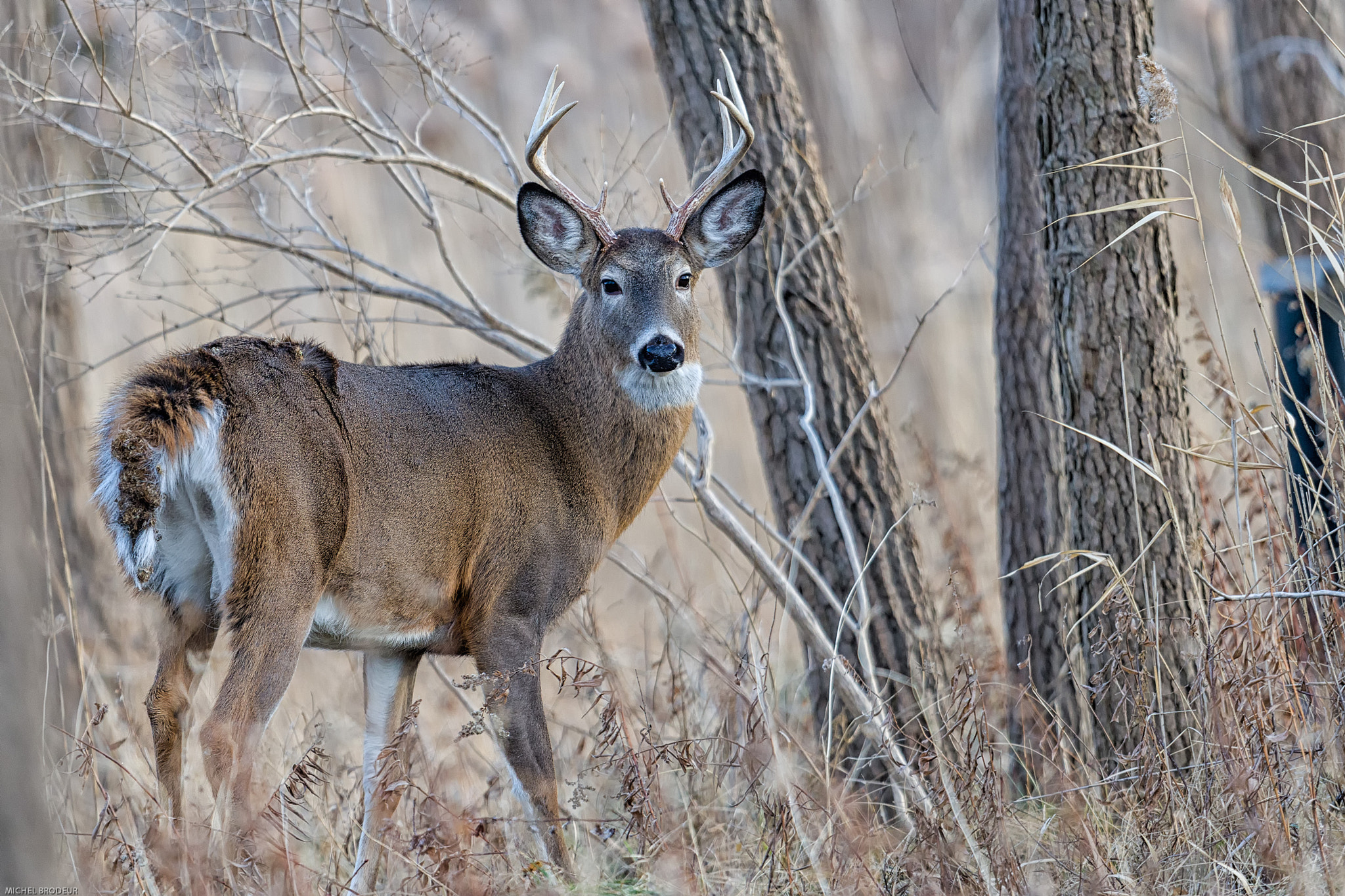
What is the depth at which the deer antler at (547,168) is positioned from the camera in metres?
4.24

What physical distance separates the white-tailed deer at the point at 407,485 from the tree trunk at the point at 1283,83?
150 inches

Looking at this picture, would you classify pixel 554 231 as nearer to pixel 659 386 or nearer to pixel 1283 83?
pixel 659 386

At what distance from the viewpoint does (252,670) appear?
3631mm

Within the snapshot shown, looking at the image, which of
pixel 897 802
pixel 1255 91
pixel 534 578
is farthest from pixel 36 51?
pixel 1255 91

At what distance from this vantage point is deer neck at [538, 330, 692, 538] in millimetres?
4703

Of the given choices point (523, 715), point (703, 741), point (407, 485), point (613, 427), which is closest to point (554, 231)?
point (613, 427)

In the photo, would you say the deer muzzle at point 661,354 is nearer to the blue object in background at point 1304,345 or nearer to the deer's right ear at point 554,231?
the deer's right ear at point 554,231

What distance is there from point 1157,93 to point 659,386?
6.32 ft

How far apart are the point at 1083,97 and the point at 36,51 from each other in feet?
11.5

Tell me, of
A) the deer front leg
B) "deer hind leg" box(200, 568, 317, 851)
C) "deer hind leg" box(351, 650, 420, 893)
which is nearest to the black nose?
the deer front leg

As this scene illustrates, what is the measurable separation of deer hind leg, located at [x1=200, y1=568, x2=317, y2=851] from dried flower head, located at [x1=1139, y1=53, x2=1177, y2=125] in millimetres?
2881

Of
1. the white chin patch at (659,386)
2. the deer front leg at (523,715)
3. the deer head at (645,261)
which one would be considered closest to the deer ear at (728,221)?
the deer head at (645,261)

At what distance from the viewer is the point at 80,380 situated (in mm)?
6719

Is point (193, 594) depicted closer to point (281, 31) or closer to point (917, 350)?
point (281, 31)
